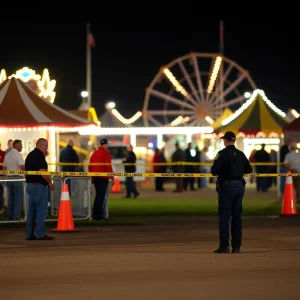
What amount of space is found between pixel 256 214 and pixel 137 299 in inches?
573

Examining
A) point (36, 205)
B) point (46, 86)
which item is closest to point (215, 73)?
point (46, 86)

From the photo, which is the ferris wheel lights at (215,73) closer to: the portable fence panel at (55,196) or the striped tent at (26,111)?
the striped tent at (26,111)

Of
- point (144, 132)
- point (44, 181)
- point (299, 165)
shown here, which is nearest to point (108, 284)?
point (44, 181)

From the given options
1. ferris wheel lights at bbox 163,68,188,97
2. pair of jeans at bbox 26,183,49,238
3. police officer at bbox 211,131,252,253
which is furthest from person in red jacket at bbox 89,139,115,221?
ferris wheel lights at bbox 163,68,188,97

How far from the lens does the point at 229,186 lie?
1492cm

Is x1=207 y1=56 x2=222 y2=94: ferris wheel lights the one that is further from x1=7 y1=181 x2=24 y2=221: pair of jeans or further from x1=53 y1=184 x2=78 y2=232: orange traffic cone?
x1=53 y1=184 x2=78 y2=232: orange traffic cone

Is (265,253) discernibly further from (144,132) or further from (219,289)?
(144,132)

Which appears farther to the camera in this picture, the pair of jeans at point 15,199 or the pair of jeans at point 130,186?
the pair of jeans at point 130,186

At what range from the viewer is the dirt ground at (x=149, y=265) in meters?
11.1

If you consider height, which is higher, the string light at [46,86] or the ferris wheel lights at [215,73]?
the ferris wheel lights at [215,73]

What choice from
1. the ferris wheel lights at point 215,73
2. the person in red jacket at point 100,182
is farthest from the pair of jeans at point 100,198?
the ferris wheel lights at point 215,73

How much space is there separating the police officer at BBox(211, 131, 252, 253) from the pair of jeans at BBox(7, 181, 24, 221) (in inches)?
312

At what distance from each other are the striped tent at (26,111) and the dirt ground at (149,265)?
9819 millimetres

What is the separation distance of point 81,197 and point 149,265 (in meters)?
9.78
